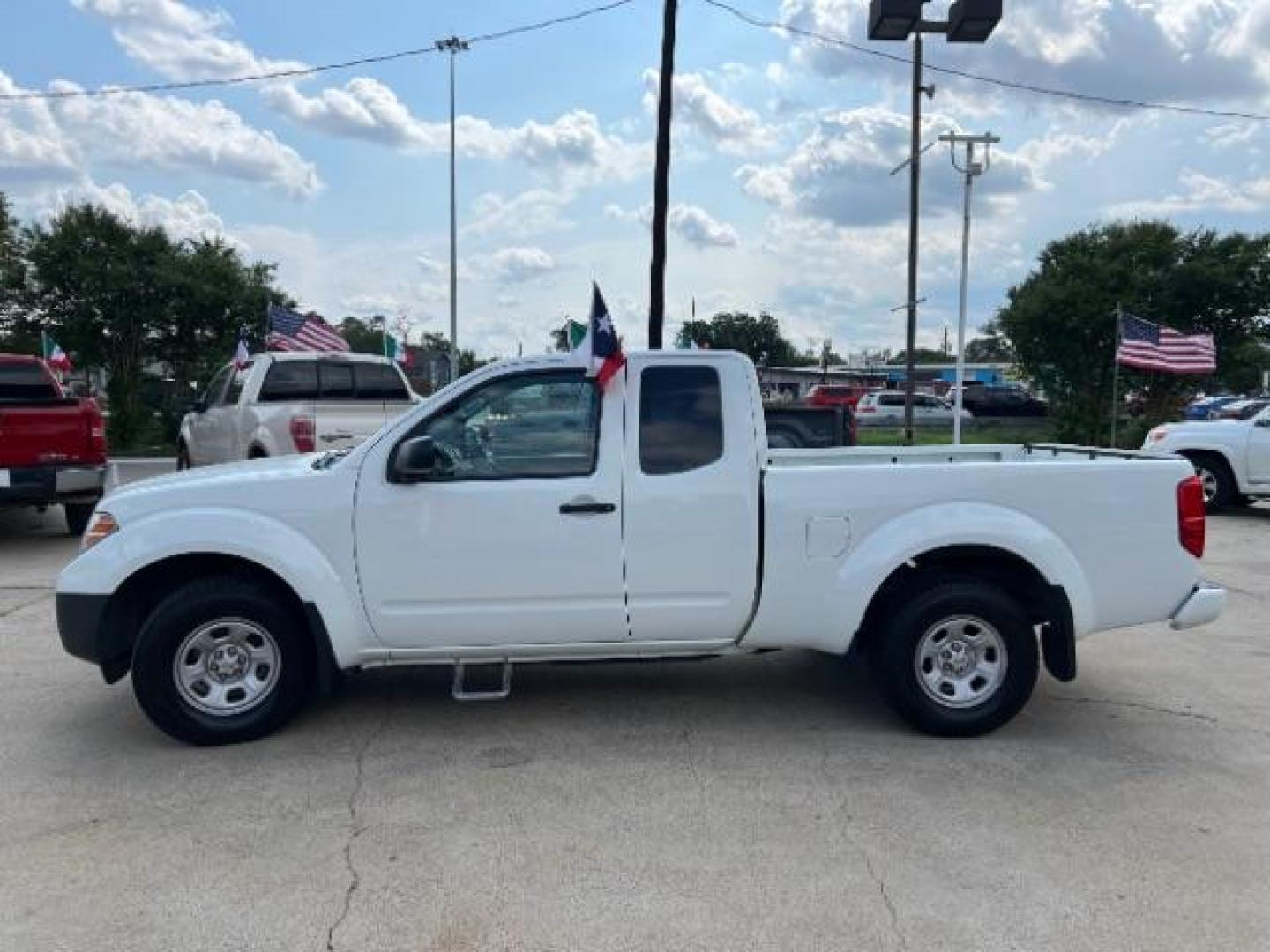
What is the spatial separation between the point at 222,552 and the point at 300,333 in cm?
1701

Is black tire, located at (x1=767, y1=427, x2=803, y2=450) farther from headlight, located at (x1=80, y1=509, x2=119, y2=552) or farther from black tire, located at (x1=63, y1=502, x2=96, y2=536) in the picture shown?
headlight, located at (x1=80, y1=509, x2=119, y2=552)

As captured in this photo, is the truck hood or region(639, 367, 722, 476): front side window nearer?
the truck hood

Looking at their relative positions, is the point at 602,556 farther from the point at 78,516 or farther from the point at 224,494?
the point at 78,516

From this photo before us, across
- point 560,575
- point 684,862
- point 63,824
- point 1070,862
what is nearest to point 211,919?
point 63,824

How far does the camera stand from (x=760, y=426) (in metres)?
4.96

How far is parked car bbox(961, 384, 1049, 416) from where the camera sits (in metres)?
42.6

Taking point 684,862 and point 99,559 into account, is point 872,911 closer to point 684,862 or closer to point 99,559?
point 684,862

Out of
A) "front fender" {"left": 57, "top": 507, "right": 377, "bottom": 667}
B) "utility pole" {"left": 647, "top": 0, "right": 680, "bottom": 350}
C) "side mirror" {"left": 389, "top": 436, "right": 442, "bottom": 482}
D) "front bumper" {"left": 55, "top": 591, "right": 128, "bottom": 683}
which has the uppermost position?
"utility pole" {"left": 647, "top": 0, "right": 680, "bottom": 350}

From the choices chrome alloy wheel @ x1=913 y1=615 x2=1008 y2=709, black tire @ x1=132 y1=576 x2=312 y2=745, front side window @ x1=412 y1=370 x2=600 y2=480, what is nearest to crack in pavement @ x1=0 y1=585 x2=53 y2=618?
black tire @ x1=132 y1=576 x2=312 y2=745

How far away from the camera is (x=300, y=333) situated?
20.6 m

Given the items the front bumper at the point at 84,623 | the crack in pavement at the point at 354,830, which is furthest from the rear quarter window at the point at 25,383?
the crack in pavement at the point at 354,830

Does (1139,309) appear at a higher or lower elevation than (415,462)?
higher

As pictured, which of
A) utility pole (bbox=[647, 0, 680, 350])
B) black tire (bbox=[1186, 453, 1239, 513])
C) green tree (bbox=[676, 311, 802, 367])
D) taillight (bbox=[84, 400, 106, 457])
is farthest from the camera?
green tree (bbox=[676, 311, 802, 367])

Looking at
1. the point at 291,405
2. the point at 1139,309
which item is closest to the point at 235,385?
the point at 291,405
